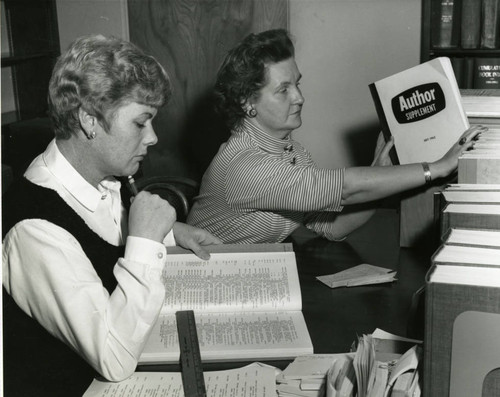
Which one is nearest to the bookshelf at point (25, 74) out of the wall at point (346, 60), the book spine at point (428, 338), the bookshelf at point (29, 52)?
the bookshelf at point (29, 52)

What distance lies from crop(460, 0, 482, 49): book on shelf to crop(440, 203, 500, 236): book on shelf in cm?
221

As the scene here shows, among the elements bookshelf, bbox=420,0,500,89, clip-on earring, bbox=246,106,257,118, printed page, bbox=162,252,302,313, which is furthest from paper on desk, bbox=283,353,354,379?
bookshelf, bbox=420,0,500,89

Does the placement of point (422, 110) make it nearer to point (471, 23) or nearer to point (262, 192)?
point (262, 192)

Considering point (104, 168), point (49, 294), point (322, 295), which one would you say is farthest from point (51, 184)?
point (322, 295)

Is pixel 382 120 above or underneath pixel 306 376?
above

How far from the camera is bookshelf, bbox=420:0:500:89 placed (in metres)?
3.03

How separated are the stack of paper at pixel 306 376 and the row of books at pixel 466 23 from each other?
2.35 m

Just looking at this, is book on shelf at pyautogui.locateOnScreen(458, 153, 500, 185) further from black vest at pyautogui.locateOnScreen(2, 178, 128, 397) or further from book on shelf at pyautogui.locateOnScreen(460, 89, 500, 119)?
black vest at pyautogui.locateOnScreen(2, 178, 128, 397)

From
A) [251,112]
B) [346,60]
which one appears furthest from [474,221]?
[346,60]

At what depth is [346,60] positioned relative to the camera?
3445 millimetres

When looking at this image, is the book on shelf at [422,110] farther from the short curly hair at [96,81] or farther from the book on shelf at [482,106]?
the short curly hair at [96,81]

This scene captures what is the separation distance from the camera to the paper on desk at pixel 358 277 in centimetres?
149

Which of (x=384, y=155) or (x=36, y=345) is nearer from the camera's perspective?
(x=36, y=345)

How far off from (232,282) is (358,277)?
12.6 inches
